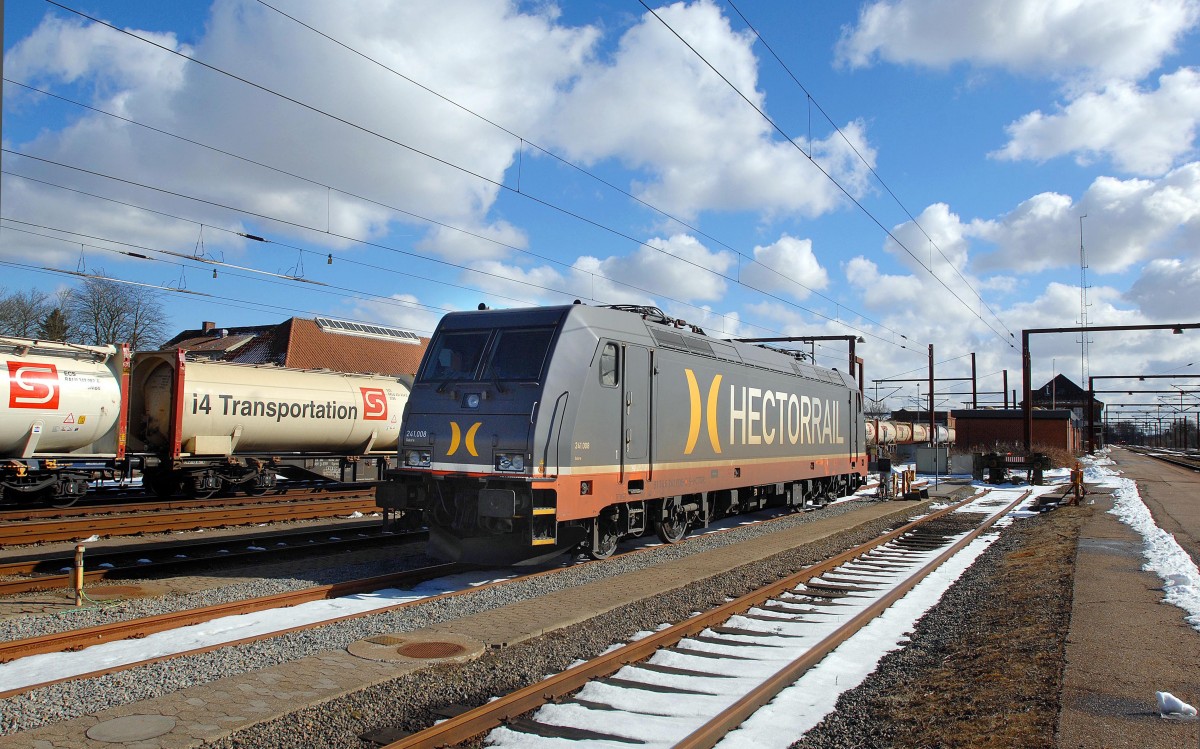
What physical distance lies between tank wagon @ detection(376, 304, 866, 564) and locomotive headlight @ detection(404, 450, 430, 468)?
0.02m

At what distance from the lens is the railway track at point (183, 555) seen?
32.2 ft

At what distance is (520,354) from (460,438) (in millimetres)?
1326

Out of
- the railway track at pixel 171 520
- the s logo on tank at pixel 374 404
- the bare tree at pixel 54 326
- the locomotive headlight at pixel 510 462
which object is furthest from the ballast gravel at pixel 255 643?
the bare tree at pixel 54 326

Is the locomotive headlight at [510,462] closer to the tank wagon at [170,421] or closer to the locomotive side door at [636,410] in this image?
the locomotive side door at [636,410]

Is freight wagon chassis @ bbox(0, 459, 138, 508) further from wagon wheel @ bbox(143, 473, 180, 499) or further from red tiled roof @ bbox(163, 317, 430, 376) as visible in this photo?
red tiled roof @ bbox(163, 317, 430, 376)

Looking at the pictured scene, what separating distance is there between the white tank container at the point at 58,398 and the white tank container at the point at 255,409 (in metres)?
1.22

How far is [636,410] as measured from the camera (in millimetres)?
11508

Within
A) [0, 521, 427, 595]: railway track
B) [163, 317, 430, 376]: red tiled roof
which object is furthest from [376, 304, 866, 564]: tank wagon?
[163, 317, 430, 376]: red tiled roof

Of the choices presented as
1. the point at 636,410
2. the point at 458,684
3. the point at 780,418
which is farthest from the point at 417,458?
the point at 780,418

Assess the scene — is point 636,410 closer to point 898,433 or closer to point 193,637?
point 193,637

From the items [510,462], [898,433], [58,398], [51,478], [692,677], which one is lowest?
[692,677]

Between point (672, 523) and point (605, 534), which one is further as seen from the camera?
point (672, 523)

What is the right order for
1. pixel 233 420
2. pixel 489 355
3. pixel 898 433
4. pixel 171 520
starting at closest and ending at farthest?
pixel 489 355, pixel 171 520, pixel 233 420, pixel 898 433

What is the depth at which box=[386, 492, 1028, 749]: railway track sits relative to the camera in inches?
204
